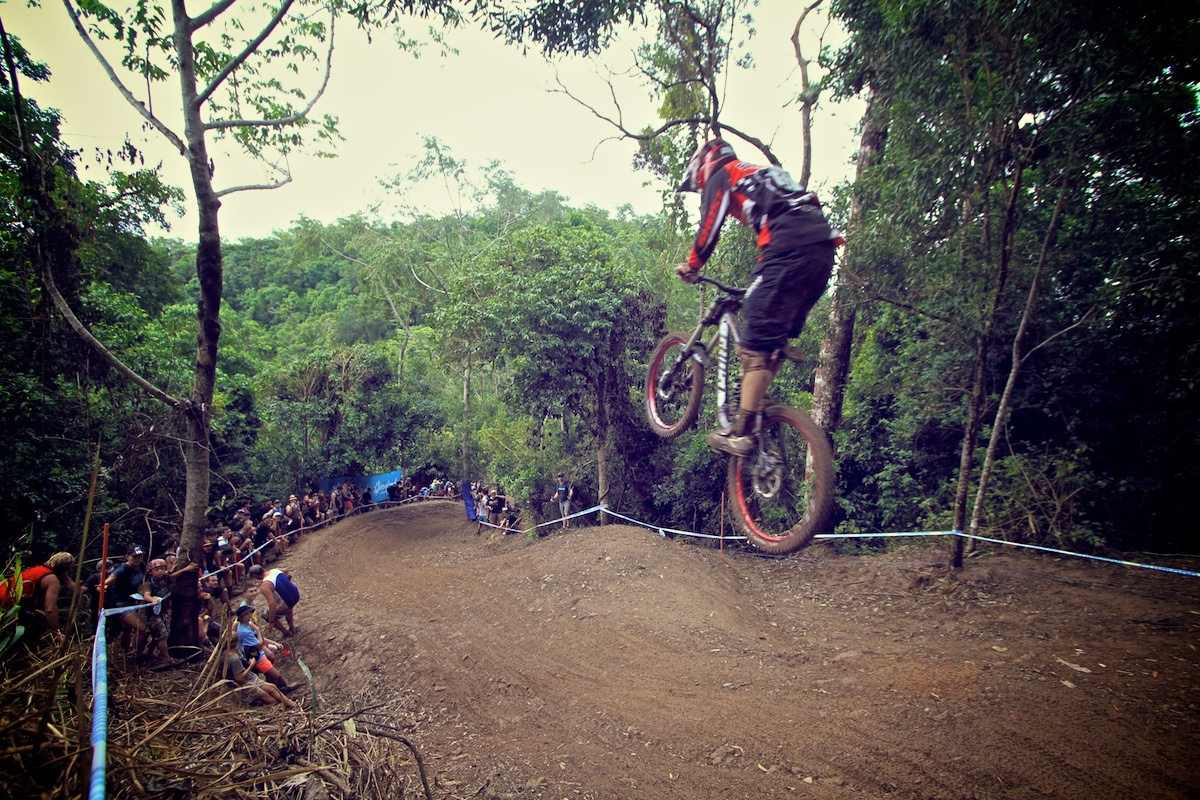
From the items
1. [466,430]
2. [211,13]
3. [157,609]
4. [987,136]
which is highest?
[211,13]

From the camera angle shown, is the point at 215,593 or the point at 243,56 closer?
the point at 243,56

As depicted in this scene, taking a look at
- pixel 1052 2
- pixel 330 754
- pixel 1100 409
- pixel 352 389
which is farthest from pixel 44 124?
pixel 1100 409

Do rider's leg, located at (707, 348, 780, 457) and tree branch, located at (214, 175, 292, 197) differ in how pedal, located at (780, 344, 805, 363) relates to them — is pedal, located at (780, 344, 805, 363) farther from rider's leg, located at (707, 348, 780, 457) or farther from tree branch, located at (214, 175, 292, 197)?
tree branch, located at (214, 175, 292, 197)

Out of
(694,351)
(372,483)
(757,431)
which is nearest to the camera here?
(757,431)

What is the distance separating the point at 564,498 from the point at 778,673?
9.61 m

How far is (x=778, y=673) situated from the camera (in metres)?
7.30

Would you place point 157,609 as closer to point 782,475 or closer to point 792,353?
point 782,475

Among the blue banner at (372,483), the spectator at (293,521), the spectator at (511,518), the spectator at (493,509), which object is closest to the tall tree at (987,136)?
the spectator at (511,518)

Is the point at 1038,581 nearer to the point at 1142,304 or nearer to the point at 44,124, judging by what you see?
the point at 1142,304

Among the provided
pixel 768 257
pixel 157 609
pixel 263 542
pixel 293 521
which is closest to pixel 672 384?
pixel 768 257

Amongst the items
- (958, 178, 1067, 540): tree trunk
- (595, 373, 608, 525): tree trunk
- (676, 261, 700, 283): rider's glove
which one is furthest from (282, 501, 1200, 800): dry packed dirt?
(676, 261, 700, 283): rider's glove

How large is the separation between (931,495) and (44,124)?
2045cm

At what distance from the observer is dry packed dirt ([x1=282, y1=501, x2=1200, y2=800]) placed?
5.29 meters

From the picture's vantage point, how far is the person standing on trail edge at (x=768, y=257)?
13.5 ft
